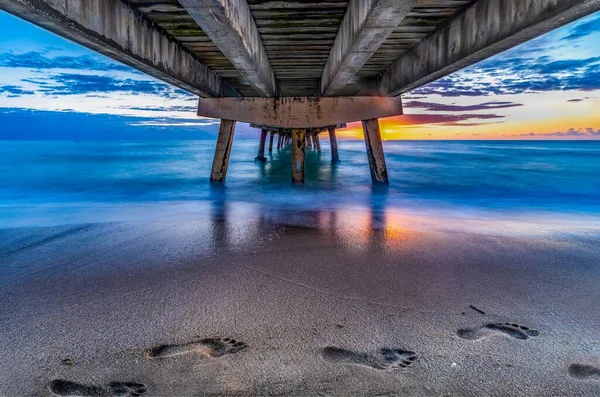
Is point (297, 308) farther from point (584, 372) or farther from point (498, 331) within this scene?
point (584, 372)

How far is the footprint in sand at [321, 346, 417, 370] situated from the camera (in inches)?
87.2

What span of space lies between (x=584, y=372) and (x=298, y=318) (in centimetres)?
170

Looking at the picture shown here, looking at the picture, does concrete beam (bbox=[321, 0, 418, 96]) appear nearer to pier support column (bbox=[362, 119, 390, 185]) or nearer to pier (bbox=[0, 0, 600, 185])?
pier (bbox=[0, 0, 600, 185])

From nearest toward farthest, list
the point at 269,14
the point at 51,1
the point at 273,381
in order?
the point at 273,381 → the point at 51,1 → the point at 269,14

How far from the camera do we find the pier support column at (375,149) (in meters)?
10.8

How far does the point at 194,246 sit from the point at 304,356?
284 cm

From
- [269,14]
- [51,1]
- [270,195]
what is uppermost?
[269,14]

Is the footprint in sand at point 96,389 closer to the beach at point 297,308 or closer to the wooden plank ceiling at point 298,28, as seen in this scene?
the beach at point 297,308

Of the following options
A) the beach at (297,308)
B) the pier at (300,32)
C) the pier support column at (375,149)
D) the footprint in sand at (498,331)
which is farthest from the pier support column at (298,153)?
the footprint in sand at (498,331)

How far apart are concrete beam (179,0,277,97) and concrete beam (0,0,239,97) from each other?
1.04m

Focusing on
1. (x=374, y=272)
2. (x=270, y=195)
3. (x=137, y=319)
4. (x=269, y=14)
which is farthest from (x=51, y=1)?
(x=270, y=195)

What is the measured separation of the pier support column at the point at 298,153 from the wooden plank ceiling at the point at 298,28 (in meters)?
3.02

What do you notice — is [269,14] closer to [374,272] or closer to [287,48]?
[287,48]

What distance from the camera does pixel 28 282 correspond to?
11.3 feet
